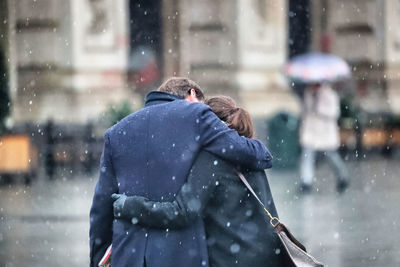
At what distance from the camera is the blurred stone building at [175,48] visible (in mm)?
16750

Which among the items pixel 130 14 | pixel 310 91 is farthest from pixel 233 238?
pixel 130 14

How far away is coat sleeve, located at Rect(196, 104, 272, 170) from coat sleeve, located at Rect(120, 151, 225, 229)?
0.15ft

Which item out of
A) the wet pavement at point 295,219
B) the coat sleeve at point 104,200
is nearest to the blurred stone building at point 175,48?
the wet pavement at point 295,219

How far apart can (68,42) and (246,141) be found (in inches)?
532

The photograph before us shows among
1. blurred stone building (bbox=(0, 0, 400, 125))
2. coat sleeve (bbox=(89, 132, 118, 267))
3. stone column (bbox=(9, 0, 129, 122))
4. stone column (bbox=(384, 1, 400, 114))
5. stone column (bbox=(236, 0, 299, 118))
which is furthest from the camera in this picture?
stone column (bbox=(384, 1, 400, 114))

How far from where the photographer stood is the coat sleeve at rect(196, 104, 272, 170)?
3.60 m

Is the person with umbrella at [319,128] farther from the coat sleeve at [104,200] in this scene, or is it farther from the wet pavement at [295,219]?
the coat sleeve at [104,200]

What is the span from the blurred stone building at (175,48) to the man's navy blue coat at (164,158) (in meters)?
12.6

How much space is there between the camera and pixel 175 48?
18.5 meters

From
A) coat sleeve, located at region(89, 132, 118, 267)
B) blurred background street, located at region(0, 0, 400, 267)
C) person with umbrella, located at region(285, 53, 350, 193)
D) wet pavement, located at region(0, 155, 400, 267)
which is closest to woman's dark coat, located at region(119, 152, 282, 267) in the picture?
coat sleeve, located at region(89, 132, 118, 267)

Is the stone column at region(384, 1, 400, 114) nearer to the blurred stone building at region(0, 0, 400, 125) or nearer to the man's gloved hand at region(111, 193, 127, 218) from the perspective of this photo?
the blurred stone building at region(0, 0, 400, 125)

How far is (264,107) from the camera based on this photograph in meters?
17.6

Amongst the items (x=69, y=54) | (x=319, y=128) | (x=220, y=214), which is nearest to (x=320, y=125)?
(x=319, y=128)

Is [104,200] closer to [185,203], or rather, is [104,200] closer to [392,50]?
[185,203]
